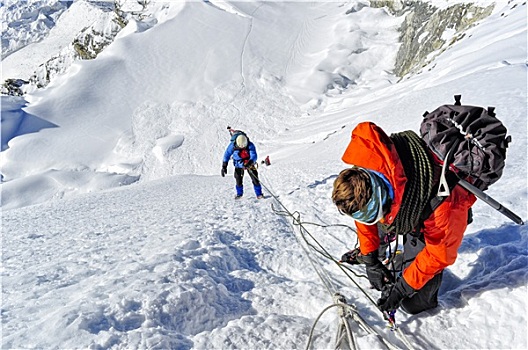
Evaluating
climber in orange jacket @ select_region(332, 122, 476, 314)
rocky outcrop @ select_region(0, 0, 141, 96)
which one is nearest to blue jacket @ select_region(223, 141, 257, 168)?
climber in orange jacket @ select_region(332, 122, 476, 314)

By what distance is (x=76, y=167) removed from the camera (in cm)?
2428

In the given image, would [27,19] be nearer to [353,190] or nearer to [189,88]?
[189,88]

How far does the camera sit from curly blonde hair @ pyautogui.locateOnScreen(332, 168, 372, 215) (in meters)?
1.97

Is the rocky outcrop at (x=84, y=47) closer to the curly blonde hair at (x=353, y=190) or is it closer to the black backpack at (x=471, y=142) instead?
the black backpack at (x=471, y=142)

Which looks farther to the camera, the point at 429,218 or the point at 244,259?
the point at 244,259

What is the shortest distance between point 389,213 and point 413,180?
27 centimetres

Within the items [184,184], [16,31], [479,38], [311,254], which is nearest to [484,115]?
[311,254]

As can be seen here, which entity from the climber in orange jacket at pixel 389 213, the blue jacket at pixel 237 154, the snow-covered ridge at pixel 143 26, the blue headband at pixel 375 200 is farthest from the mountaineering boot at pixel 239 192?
the snow-covered ridge at pixel 143 26

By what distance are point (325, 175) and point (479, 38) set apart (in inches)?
461

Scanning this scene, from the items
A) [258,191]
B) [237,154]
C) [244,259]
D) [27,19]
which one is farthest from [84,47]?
[27,19]

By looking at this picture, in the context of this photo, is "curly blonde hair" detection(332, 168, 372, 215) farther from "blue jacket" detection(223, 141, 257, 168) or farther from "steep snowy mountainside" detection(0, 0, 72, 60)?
"steep snowy mountainside" detection(0, 0, 72, 60)

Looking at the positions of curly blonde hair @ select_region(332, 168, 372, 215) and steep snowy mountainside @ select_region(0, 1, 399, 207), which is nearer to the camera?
curly blonde hair @ select_region(332, 168, 372, 215)

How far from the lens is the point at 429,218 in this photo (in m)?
2.29

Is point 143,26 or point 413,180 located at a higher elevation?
point 413,180
